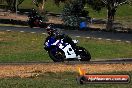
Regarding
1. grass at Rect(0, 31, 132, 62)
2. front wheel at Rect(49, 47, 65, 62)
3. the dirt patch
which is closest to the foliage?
grass at Rect(0, 31, 132, 62)

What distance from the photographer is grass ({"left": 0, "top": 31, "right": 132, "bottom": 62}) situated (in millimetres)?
29859

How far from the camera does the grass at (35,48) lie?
98.0ft

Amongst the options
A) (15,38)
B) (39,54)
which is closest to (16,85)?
(39,54)

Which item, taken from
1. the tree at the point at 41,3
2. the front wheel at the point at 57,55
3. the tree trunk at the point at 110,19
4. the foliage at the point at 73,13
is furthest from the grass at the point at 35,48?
the tree at the point at 41,3

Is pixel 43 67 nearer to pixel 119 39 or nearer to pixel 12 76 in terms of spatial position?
pixel 12 76

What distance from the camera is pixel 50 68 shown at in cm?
1975

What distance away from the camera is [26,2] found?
397 feet

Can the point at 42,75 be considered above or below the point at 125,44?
above

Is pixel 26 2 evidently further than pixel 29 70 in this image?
Yes

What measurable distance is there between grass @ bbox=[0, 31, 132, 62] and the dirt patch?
25.0ft

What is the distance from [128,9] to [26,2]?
29179mm

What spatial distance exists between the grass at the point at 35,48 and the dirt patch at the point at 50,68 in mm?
7629

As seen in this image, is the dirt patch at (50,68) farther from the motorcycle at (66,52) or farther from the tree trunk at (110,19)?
the tree trunk at (110,19)

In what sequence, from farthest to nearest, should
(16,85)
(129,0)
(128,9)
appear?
(128,9), (129,0), (16,85)
